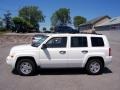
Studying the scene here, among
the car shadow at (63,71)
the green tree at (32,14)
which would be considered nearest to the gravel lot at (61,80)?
the car shadow at (63,71)

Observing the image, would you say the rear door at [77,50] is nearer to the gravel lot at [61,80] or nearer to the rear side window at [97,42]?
the rear side window at [97,42]

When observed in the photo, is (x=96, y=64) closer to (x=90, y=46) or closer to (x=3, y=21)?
(x=90, y=46)

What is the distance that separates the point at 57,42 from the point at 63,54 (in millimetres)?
581

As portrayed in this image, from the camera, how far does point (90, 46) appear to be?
1096 cm

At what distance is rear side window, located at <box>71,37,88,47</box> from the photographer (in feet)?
35.7

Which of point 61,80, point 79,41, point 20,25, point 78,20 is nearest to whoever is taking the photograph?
point 61,80

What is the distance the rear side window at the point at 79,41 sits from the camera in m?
10.9

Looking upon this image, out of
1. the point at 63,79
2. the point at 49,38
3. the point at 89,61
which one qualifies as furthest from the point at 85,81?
the point at 49,38

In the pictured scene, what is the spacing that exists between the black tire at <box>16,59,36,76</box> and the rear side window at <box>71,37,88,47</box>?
76.3 inches

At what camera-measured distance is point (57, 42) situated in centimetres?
1077

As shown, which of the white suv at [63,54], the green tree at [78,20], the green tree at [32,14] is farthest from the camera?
the green tree at [78,20]

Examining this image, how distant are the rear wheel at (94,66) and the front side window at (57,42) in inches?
54.8

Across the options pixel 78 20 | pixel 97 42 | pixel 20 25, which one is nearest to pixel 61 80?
pixel 97 42

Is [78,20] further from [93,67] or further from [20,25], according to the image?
[93,67]
